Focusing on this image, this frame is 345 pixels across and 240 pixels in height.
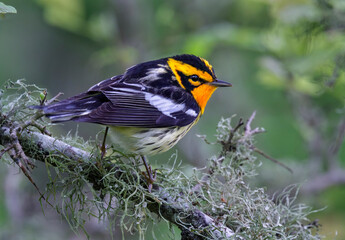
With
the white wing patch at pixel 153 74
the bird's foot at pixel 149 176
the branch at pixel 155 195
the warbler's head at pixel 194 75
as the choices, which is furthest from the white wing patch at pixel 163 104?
the branch at pixel 155 195

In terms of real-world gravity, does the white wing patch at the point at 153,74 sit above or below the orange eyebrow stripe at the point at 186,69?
below

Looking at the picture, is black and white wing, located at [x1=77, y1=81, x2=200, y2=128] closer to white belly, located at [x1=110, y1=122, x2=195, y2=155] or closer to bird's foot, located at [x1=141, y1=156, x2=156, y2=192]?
white belly, located at [x1=110, y1=122, x2=195, y2=155]

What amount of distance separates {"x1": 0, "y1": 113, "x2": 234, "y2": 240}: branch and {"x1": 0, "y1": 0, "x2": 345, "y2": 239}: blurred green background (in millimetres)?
806

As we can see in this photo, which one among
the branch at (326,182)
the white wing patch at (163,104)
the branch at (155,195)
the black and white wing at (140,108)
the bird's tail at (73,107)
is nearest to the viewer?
the branch at (155,195)

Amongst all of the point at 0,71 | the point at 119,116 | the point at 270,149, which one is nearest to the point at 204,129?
the point at 270,149

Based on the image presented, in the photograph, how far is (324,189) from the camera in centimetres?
442

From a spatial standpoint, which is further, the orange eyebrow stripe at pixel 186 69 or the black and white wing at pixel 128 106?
the orange eyebrow stripe at pixel 186 69

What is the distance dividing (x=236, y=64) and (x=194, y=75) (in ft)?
8.21

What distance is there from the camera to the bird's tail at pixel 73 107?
2398 millimetres

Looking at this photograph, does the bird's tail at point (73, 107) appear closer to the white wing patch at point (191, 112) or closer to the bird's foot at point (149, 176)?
the bird's foot at point (149, 176)

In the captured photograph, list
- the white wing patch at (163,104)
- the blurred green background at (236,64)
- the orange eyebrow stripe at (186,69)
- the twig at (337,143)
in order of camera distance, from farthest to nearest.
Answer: the twig at (337,143)
the blurred green background at (236,64)
the orange eyebrow stripe at (186,69)
the white wing patch at (163,104)

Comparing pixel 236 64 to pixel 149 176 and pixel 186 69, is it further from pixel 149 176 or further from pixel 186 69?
pixel 149 176

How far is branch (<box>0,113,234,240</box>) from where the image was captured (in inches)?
87.2

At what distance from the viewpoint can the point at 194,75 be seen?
3.43 metres
